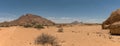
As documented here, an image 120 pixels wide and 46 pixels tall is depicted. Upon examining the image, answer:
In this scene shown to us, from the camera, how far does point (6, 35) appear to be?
13133 millimetres

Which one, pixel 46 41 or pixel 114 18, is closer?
pixel 46 41

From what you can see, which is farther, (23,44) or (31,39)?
(31,39)

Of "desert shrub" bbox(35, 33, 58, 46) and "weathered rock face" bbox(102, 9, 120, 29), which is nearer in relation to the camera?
"desert shrub" bbox(35, 33, 58, 46)

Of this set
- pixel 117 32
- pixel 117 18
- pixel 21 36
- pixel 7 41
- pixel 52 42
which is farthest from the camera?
pixel 117 18

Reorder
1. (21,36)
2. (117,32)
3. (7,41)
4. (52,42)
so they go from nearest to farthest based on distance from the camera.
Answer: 1. (52,42)
2. (7,41)
3. (21,36)
4. (117,32)

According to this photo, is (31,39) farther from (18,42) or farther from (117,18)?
(117,18)

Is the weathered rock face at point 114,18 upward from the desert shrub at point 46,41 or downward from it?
upward

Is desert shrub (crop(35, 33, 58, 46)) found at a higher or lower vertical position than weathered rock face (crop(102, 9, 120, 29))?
lower

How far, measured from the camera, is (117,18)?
16766 mm

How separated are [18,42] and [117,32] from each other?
6.58 meters

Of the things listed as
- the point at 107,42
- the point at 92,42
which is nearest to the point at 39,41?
the point at 92,42

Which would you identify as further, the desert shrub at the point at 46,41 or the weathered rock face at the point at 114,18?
the weathered rock face at the point at 114,18

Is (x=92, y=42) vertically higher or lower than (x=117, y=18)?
lower

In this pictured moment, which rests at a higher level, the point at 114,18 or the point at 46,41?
the point at 114,18
